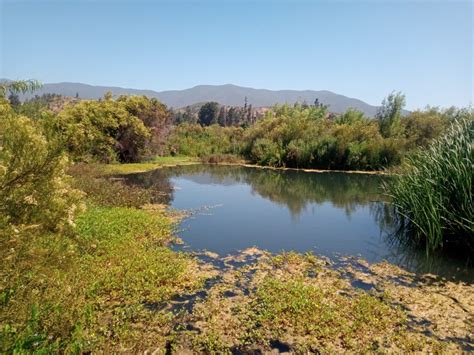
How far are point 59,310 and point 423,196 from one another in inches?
319

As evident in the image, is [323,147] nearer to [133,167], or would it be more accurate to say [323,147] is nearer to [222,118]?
[133,167]

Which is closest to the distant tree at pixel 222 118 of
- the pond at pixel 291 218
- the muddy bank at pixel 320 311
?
the pond at pixel 291 218

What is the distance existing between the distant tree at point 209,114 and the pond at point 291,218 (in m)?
57.1

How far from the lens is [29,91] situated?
139 inches

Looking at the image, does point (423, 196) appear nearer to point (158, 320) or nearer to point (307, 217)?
point (307, 217)

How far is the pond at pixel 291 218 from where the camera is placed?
8.56 meters

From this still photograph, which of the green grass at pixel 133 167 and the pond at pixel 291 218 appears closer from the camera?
the pond at pixel 291 218

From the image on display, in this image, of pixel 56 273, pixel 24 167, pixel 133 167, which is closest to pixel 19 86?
pixel 24 167

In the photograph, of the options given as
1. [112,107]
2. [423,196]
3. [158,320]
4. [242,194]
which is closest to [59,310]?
[158,320]

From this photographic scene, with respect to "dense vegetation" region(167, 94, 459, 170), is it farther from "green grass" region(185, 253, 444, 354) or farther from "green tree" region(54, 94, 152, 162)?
"green grass" region(185, 253, 444, 354)

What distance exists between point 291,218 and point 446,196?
5176mm

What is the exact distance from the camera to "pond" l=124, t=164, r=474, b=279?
8555 millimetres

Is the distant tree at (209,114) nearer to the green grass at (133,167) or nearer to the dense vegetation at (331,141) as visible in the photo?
the dense vegetation at (331,141)

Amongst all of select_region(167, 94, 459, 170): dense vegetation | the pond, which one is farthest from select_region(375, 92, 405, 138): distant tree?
the pond
